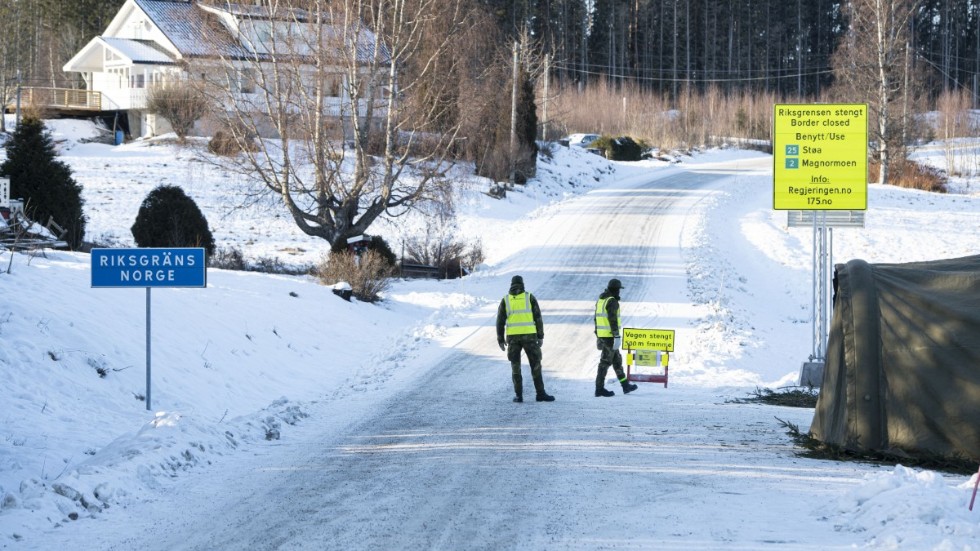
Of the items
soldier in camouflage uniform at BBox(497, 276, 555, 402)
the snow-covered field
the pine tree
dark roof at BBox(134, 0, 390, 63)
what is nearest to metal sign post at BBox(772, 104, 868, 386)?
the snow-covered field

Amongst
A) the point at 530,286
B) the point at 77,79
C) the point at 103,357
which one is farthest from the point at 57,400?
the point at 77,79

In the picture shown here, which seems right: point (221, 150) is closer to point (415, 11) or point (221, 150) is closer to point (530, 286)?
point (415, 11)

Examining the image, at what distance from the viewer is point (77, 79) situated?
234 ft

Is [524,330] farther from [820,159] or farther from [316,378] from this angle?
[820,159]

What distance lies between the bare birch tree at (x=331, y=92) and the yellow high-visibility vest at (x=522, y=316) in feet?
42.3

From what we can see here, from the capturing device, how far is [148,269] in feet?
38.1

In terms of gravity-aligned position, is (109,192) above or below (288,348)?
above

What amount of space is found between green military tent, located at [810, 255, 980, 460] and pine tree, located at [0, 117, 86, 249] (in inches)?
745

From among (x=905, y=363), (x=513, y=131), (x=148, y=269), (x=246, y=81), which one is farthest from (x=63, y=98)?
(x=905, y=363)

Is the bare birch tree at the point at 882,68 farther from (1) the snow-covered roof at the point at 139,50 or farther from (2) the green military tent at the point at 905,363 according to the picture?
(2) the green military tent at the point at 905,363

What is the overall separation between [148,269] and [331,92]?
662 inches

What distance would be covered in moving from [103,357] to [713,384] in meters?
10.5

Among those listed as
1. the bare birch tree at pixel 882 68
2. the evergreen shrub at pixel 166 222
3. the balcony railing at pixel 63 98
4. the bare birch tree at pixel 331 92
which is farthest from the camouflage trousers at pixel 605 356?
the balcony railing at pixel 63 98

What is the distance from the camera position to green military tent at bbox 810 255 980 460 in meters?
8.99
